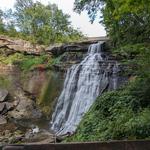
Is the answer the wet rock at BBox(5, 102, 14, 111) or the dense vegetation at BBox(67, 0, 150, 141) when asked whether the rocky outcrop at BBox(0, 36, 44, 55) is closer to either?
the wet rock at BBox(5, 102, 14, 111)

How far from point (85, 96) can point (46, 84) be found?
4770mm

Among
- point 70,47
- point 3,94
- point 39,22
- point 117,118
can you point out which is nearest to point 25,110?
point 3,94

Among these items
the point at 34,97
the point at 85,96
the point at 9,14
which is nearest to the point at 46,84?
the point at 34,97

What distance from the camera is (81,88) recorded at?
19.9m

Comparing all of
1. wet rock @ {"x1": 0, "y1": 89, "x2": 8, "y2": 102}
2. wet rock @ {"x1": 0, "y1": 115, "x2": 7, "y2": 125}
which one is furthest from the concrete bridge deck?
wet rock @ {"x1": 0, "y1": 89, "x2": 8, "y2": 102}

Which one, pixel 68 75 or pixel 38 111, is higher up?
pixel 68 75

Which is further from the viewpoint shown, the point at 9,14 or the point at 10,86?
the point at 9,14

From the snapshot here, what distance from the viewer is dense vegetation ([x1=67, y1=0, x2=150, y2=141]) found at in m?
8.95

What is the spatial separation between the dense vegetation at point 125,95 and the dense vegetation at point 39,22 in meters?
21.0

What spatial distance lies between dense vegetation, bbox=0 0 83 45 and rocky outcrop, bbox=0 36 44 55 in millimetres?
10127

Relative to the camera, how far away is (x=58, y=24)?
144 ft

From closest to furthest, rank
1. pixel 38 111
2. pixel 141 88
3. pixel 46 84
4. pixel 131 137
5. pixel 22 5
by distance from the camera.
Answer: pixel 131 137 < pixel 141 88 < pixel 38 111 < pixel 46 84 < pixel 22 5

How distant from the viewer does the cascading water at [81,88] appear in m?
18.5

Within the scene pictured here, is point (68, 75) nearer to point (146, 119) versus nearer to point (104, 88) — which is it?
point (104, 88)
